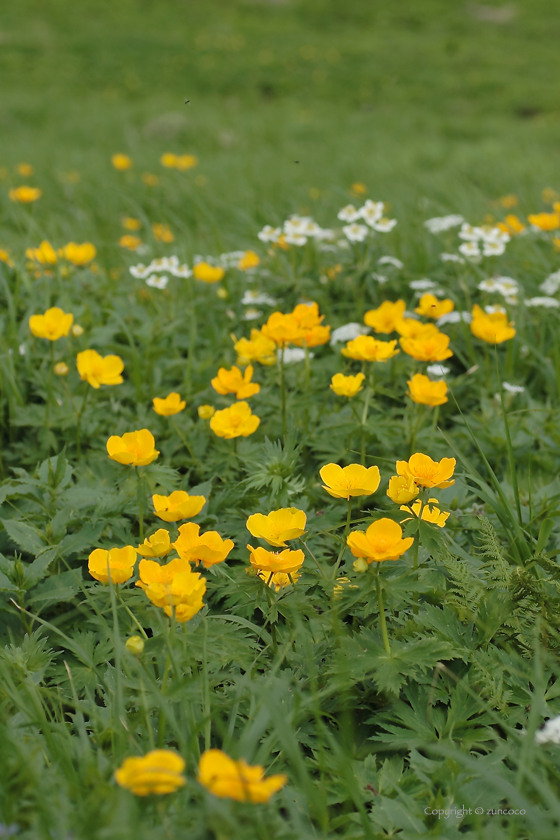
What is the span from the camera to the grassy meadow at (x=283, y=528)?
A: 807mm

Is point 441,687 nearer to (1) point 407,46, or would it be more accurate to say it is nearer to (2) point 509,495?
(2) point 509,495

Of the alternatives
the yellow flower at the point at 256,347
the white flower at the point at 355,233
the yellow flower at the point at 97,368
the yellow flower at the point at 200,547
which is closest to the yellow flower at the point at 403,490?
the yellow flower at the point at 200,547

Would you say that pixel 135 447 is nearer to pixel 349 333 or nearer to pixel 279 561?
pixel 279 561

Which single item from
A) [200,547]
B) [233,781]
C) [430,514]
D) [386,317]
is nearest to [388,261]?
[386,317]

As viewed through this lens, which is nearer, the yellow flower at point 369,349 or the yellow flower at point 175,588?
the yellow flower at point 175,588

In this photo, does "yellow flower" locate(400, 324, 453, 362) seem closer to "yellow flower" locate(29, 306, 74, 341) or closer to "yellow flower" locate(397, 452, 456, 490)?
"yellow flower" locate(397, 452, 456, 490)

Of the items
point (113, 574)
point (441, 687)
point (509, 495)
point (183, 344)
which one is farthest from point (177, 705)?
point (183, 344)

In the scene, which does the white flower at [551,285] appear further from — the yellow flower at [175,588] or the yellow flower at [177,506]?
the yellow flower at [175,588]

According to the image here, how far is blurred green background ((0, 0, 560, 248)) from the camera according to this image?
4.25 m

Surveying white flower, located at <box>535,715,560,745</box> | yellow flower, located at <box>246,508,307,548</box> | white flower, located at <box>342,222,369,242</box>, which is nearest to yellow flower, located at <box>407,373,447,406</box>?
yellow flower, located at <box>246,508,307,548</box>

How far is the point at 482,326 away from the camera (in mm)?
1646

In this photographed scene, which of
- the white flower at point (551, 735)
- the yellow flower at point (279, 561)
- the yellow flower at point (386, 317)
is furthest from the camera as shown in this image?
the yellow flower at point (386, 317)

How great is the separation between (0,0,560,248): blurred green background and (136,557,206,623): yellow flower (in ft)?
6.86

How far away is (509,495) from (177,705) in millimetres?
895
